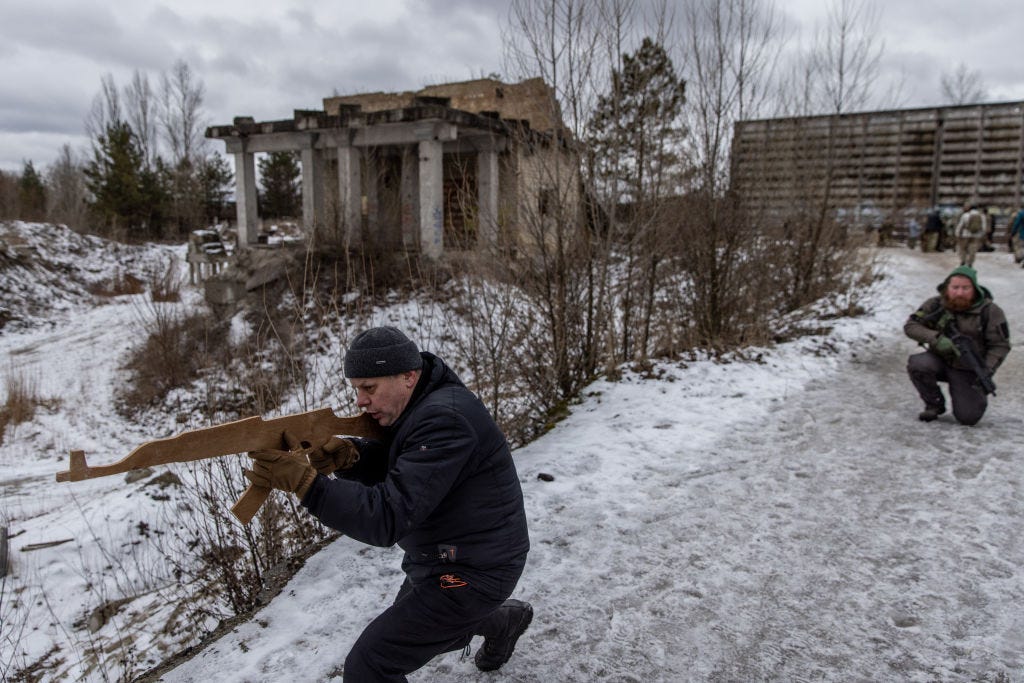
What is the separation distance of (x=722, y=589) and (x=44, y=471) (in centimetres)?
1056

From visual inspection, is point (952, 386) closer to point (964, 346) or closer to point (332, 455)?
point (964, 346)

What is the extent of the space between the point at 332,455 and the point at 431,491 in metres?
0.40

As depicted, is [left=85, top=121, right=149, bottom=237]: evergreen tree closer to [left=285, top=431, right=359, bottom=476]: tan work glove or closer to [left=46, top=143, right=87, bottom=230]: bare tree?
[left=46, top=143, right=87, bottom=230]: bare tree

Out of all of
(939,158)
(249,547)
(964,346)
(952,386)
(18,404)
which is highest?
(939,158)

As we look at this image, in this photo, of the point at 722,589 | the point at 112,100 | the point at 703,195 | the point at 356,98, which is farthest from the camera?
the point at 112,100

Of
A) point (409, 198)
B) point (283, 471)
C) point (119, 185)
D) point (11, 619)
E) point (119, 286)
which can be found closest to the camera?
point (283, 471)

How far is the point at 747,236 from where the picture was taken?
9570 millimetres

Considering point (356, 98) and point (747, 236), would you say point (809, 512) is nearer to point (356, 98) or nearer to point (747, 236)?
point (747, 236)

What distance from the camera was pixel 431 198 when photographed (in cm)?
1736

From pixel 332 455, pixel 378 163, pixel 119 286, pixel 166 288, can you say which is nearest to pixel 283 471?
pixel 332 455

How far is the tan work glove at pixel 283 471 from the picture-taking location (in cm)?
189

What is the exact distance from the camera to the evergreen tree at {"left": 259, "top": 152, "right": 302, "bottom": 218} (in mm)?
36281

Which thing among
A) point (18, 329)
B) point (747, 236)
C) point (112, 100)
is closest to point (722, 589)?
point (747, 236)

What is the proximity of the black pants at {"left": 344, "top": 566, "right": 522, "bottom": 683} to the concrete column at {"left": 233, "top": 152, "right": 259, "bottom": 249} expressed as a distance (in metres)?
20.5
